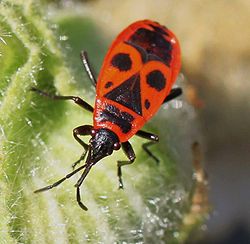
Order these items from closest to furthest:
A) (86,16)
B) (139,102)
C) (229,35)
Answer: (139,102) < (86,16) < (229,35)

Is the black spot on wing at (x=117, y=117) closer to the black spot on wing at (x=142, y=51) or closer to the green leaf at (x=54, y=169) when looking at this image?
the green leaf at (x=54, y=169)

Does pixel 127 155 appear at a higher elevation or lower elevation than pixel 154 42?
lower

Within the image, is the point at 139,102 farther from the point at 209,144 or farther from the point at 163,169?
the point at 209,144

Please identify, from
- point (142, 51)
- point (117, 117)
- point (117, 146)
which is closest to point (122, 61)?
point (142, 51)

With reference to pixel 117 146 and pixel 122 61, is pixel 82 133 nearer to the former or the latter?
pixel 117 146

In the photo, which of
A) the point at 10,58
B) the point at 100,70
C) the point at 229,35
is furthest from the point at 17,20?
the point at 229,35

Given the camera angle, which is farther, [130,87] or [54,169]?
[130,87]
